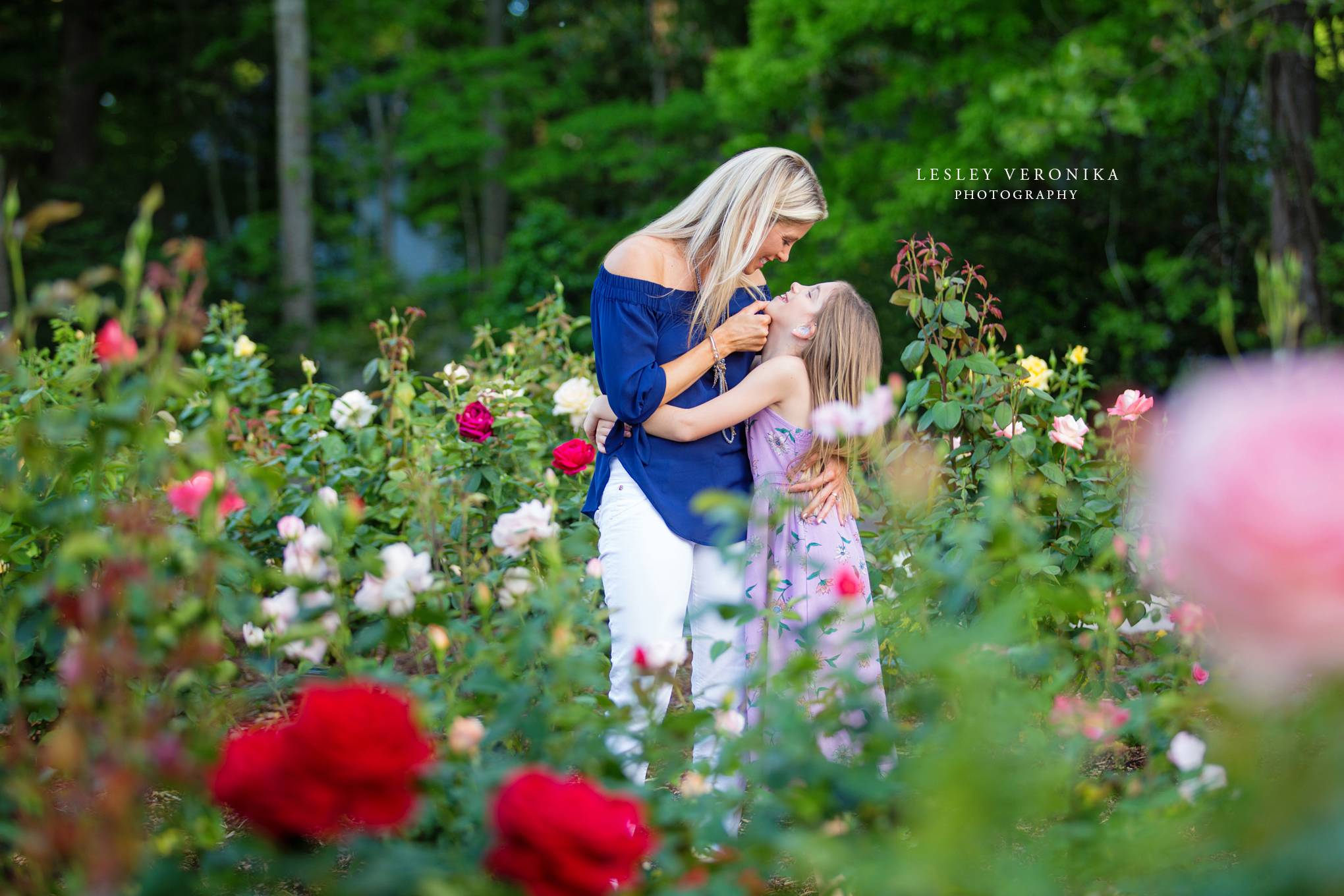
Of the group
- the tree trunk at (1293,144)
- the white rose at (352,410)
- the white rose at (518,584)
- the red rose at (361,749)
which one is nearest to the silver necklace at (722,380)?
the white rose at (518,584)

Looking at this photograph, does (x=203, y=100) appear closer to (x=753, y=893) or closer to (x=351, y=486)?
(x=351, y=486)

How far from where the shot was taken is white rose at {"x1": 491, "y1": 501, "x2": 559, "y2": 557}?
1758 millimetres

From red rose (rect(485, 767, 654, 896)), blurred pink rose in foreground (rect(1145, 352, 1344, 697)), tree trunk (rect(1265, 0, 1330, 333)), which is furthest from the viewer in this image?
tree trunk (rect(1265, 0, 1330, 333))

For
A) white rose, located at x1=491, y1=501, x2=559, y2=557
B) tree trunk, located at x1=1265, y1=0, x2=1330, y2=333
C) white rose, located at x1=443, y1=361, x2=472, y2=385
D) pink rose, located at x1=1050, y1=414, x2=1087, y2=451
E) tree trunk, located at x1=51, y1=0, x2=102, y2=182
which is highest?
tree trunk, located at x1=51, y1=0, x2=102, y2=182

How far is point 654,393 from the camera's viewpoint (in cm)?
243

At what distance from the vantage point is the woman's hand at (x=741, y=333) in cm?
250

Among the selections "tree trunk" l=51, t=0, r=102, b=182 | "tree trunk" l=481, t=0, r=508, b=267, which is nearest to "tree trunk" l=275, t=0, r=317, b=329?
"tree trunk" l=481, t=0, r=508, b=267

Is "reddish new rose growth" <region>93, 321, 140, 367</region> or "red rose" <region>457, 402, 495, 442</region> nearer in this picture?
"reddish new rose growth" <region>93, 321, 140, 367</region>

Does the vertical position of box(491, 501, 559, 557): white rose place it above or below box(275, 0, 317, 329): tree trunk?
below

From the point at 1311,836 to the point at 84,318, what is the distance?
55.0 inches

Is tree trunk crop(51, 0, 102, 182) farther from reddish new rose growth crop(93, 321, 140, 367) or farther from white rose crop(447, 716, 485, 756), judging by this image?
white rose crop(447, 716, 485, 756)

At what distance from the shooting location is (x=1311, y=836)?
2.72ft

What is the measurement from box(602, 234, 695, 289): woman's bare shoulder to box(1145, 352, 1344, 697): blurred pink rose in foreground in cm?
167

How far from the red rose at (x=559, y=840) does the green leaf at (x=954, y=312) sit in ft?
6.22
